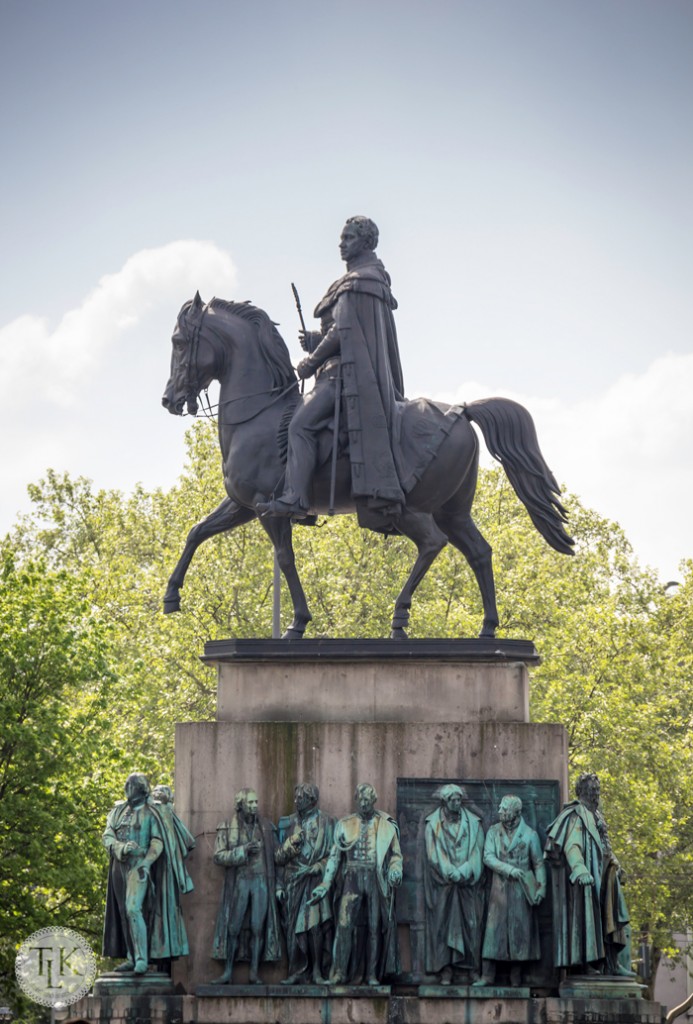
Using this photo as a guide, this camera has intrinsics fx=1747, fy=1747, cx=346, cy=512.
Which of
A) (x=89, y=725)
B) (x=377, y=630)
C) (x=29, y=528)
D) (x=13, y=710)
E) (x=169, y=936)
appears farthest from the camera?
(x=29, y=528)

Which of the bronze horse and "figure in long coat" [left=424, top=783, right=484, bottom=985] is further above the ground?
the bronze horse

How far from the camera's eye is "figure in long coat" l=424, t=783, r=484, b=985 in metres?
16.7

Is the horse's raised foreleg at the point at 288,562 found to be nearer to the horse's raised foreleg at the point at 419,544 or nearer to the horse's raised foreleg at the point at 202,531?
the horse's raised foreleg at the point at 202,531

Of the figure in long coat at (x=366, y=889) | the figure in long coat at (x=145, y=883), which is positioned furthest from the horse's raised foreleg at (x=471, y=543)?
the figure in long coat at (x=145, y=883)

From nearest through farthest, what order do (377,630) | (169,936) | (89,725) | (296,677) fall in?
(169,936) → (296,677) → (89,725) → (377,630)

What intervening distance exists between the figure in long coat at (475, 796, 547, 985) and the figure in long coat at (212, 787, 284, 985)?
2049 mm

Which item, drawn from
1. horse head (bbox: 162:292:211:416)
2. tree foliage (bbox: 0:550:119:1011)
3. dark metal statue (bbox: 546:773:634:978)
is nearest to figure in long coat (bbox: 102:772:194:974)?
dark metal statue (bbox: 546:773:634:978)

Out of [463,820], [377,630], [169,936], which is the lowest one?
[169,936]

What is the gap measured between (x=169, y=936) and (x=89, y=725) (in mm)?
17280

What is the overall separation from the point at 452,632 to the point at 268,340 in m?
17.7

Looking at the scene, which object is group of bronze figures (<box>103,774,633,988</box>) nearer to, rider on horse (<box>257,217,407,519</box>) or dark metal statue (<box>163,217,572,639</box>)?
dark metal statue (<box>163,217,572,639</box>)

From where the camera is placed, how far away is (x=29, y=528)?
54656 mm

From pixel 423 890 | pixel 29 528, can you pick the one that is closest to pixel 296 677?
pixel 423 890

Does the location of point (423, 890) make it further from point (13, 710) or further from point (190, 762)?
point (13, 710)
